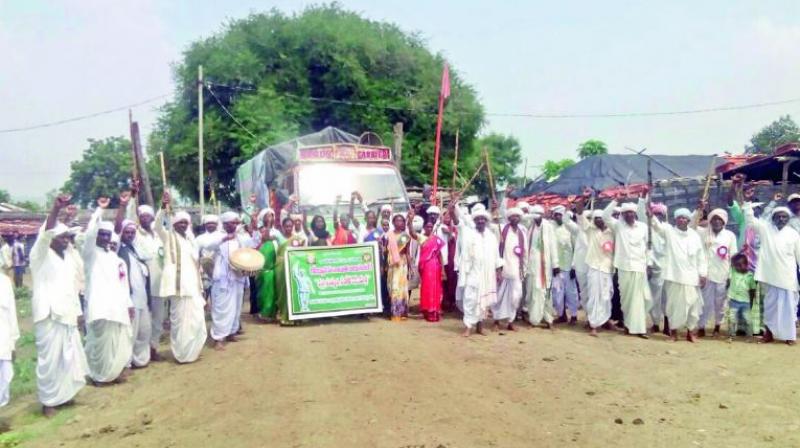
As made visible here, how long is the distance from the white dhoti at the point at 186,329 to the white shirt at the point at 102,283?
851 mm

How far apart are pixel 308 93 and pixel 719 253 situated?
56.9 feet

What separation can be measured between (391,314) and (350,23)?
60.5 feet

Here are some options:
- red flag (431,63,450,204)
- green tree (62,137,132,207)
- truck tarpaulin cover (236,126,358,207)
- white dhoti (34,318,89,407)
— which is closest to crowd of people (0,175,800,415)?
white dhoti (34,318,89,407)

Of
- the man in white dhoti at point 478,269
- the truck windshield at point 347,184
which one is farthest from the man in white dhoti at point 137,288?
the truck windshield at point 347,184

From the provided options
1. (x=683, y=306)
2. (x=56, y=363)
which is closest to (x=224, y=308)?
(x=56, y=363)

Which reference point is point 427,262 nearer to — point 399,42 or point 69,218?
point 69,218

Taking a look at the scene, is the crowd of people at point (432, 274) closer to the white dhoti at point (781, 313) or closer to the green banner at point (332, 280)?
the white dhoti at point (781, 313)

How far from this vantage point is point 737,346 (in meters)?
8.87

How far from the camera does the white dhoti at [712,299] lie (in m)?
9.64

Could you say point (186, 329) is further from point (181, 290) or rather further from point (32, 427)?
point (32, 427)

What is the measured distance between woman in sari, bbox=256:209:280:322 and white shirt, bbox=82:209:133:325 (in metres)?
3.24

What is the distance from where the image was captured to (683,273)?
9258 millimetres

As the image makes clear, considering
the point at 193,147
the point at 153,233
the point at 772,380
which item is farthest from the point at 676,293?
the point at 193,147

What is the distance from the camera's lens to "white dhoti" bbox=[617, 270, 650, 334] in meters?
9.38
